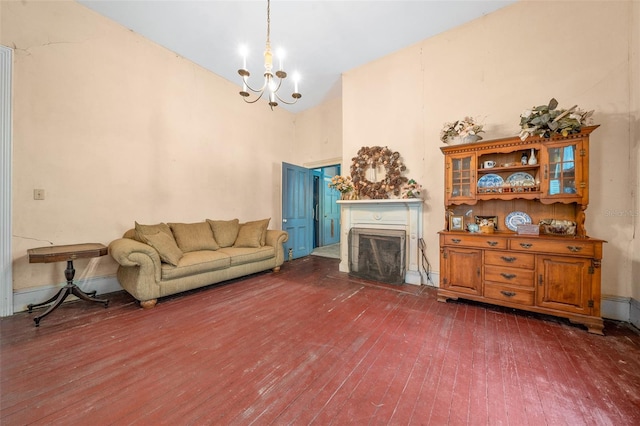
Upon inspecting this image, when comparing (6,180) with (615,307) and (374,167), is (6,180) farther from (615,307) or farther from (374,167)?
(615,307)

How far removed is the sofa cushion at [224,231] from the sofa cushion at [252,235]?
0.09m

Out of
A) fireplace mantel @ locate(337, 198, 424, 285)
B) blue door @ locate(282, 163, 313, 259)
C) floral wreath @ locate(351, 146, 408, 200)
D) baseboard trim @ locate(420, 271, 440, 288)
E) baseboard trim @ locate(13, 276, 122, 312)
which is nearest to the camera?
baseboard trim @ locate(13, 276, 122, 312)

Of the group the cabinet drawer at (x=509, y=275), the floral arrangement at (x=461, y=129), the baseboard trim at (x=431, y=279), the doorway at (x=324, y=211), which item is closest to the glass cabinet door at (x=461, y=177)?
the floral arrangement at (x=461, y=129)

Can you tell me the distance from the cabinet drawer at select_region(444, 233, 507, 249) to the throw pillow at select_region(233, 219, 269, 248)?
9.52ft

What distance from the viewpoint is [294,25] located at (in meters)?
3.16

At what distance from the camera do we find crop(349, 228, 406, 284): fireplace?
3.49 meters

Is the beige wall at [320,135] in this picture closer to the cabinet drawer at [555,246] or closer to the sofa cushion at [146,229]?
the sofa cushion at [146,229]

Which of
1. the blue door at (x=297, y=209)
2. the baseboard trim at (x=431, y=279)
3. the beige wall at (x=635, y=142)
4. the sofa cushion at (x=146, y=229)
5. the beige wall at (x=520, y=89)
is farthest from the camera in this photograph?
the blue door at (x=297, y=209)

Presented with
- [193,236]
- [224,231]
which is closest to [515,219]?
[224,231]

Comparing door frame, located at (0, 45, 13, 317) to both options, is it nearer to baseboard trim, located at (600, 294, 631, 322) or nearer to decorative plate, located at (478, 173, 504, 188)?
decorative plate, located at (478, 173, 504, 188)

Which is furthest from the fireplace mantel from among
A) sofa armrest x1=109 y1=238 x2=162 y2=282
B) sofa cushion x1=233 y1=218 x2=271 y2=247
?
sofa armrest x1=109 y1=238 x2=162 y2=282

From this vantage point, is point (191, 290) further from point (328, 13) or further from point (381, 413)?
point (328, 13)

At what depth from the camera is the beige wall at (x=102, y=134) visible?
8.43 feet

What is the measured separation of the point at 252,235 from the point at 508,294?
3.62 meters
